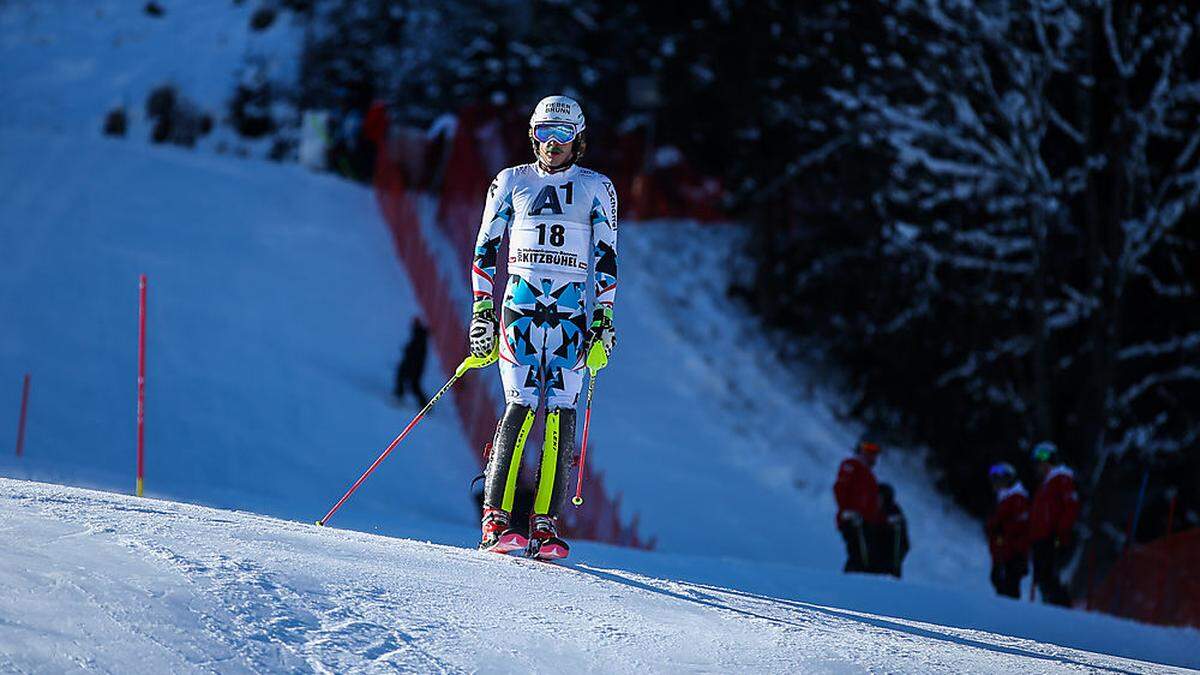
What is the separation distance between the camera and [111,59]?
49469 millimetres

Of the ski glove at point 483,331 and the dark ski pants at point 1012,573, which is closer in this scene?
the ski glove at point 483,331

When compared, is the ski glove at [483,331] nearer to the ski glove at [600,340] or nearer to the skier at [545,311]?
the skier at [545,311]

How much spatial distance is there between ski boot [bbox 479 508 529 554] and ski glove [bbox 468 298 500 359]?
27.5 inches

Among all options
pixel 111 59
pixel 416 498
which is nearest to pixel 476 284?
pixel 416 498

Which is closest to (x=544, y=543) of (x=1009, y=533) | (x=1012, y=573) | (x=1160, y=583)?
(x=1009, y=533)

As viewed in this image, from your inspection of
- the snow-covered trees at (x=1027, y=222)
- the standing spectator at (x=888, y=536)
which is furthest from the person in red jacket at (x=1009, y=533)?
the snow-covered trees at (x=1027, y=222)

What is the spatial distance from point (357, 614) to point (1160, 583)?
36.3ft

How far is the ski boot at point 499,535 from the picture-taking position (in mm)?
6688

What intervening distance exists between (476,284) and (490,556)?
1258 millimetres

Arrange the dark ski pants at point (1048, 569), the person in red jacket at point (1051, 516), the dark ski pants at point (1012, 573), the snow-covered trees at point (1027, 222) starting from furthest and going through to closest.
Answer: the snow-covered trees at point (1027, 222), the dark ski pants at point (1012, 573), the dark ski pants at point (1048, 569), the person in red jacket at point (1051, 516)

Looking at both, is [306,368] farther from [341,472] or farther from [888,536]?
[888,536]

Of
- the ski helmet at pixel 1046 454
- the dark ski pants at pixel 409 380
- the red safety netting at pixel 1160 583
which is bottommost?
the red safety netting at pixel 1160 583

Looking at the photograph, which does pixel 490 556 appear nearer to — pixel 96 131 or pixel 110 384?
pixel 110 384

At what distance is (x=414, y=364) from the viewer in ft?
63.6
